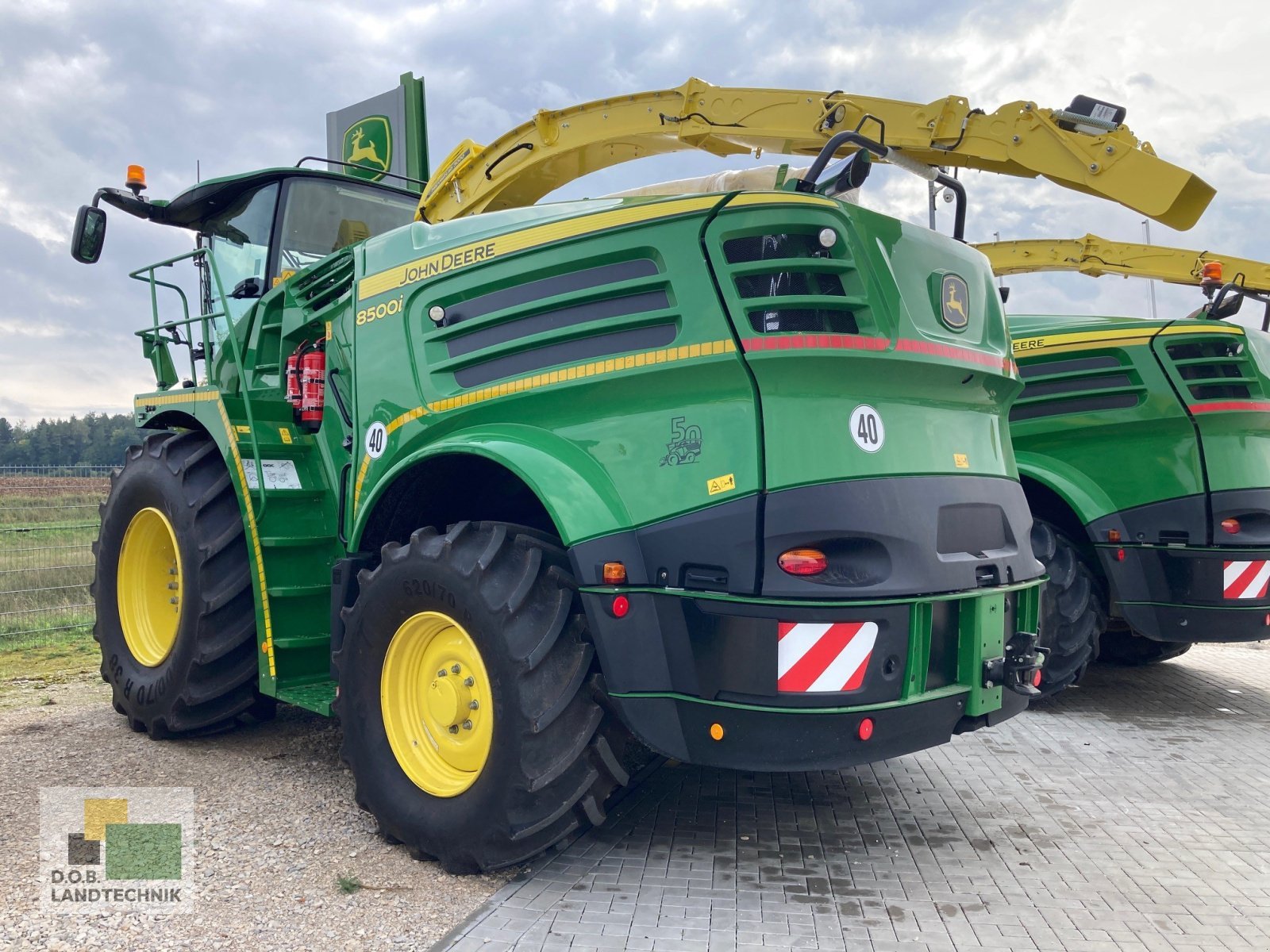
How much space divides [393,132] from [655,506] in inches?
419

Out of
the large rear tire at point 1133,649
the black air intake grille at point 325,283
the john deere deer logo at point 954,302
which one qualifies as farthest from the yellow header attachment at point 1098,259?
the black air intake grille at point 325,283

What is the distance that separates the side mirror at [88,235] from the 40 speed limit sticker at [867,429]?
434 centimetres

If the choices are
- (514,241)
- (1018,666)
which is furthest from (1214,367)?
(514,241)

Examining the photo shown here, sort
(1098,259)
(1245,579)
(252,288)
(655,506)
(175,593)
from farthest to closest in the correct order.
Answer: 1. (1098,259)
2. (1245,579)
3. (175,593)
4. (252,288)
5. (655,506)

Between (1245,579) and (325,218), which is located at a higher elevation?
A: (325,218)

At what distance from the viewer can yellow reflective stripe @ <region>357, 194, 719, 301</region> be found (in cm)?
324

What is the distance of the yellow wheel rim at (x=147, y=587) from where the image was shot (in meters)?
5.36

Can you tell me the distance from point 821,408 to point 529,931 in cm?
181

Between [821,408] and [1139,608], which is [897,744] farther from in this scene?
[1139,608]

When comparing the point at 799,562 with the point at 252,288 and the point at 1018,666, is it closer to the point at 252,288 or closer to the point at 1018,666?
the point at 1018,666

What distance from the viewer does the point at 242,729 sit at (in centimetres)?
530

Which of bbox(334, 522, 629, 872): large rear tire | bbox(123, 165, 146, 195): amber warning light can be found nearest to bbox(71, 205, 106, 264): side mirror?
bbox(123, 165, 146, 195): amber warning light

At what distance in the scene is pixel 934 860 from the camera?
361 cm

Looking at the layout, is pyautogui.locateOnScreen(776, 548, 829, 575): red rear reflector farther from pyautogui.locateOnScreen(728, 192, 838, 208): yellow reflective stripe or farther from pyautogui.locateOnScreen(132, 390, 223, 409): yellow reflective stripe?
pyautogui.locateOnScreen(132, 390, 223, 409): yellow reflective stripe
